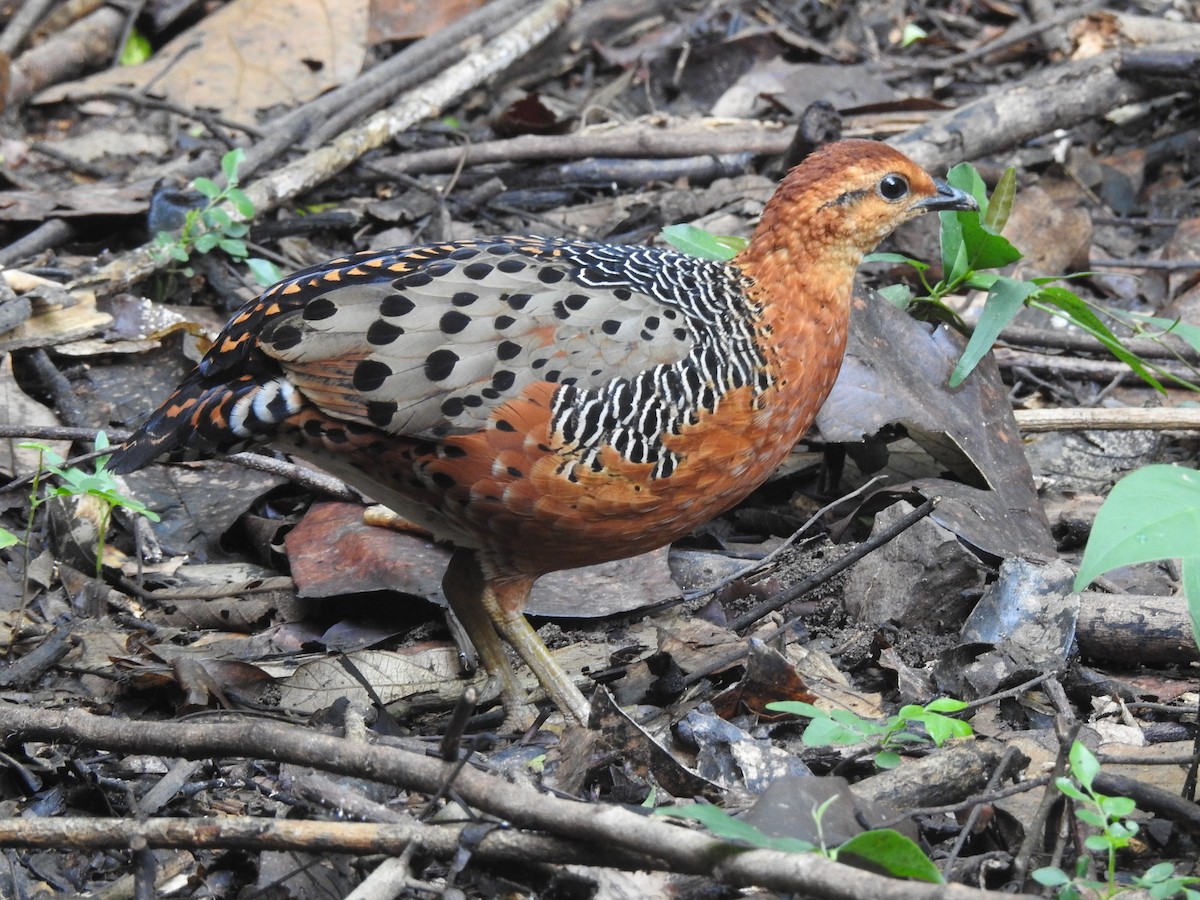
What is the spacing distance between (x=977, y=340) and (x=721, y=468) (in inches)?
55.7

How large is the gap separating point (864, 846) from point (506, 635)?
2.02 m

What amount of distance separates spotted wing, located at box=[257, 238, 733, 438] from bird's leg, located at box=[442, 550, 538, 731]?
82 cm

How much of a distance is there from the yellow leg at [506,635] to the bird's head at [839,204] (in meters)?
1.49

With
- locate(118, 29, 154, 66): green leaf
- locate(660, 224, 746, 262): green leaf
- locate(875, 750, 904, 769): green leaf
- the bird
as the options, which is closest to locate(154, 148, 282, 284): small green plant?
the bird

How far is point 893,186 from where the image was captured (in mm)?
4777

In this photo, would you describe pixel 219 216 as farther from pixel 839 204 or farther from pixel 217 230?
pixel 839 204

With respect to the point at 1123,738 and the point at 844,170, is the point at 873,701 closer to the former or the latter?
the point at 1123,738

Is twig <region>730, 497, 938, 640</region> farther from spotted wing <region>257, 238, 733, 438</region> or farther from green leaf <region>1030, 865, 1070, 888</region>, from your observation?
green leaf <region>1030, 865, 1070, 888</region>

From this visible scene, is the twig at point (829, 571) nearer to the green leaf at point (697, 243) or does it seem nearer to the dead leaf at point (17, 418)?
the green leaf at point (697, 243)

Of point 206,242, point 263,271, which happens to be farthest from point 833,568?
point 206,242

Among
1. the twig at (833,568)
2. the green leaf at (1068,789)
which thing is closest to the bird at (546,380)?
the twig at (833,568)

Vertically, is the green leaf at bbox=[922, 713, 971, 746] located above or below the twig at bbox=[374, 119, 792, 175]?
above

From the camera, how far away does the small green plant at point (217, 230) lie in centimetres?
615

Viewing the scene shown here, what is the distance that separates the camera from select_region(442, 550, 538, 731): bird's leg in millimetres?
4855
